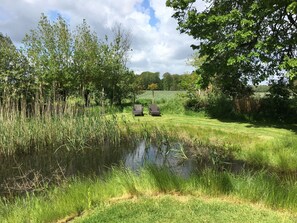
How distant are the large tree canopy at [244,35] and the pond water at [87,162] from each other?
190 inches

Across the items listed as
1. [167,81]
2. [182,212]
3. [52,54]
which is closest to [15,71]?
[52,54]

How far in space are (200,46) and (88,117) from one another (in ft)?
20.6

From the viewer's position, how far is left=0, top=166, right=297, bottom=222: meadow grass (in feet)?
13.1

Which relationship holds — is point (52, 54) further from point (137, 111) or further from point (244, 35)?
point (244, 35)

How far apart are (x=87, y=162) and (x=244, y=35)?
702cm

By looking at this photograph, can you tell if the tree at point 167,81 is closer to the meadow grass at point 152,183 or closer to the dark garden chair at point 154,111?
the dark garden chair at point 154,111

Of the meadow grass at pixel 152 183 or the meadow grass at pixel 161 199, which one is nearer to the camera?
the meadow grass at pixel 161 199

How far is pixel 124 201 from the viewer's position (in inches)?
178

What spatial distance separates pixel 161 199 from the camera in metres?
4.52

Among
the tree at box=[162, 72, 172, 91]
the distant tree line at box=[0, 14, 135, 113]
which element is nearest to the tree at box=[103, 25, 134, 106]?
the distant tree line at box=[0, 14, 135, 113]

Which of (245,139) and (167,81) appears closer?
(245,139)

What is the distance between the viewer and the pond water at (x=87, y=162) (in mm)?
6508

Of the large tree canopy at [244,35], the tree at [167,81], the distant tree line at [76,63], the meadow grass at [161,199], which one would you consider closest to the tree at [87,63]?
the distant tree line at [76,63]

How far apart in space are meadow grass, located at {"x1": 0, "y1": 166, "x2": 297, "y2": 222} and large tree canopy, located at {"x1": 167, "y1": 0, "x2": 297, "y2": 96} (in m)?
6.54
